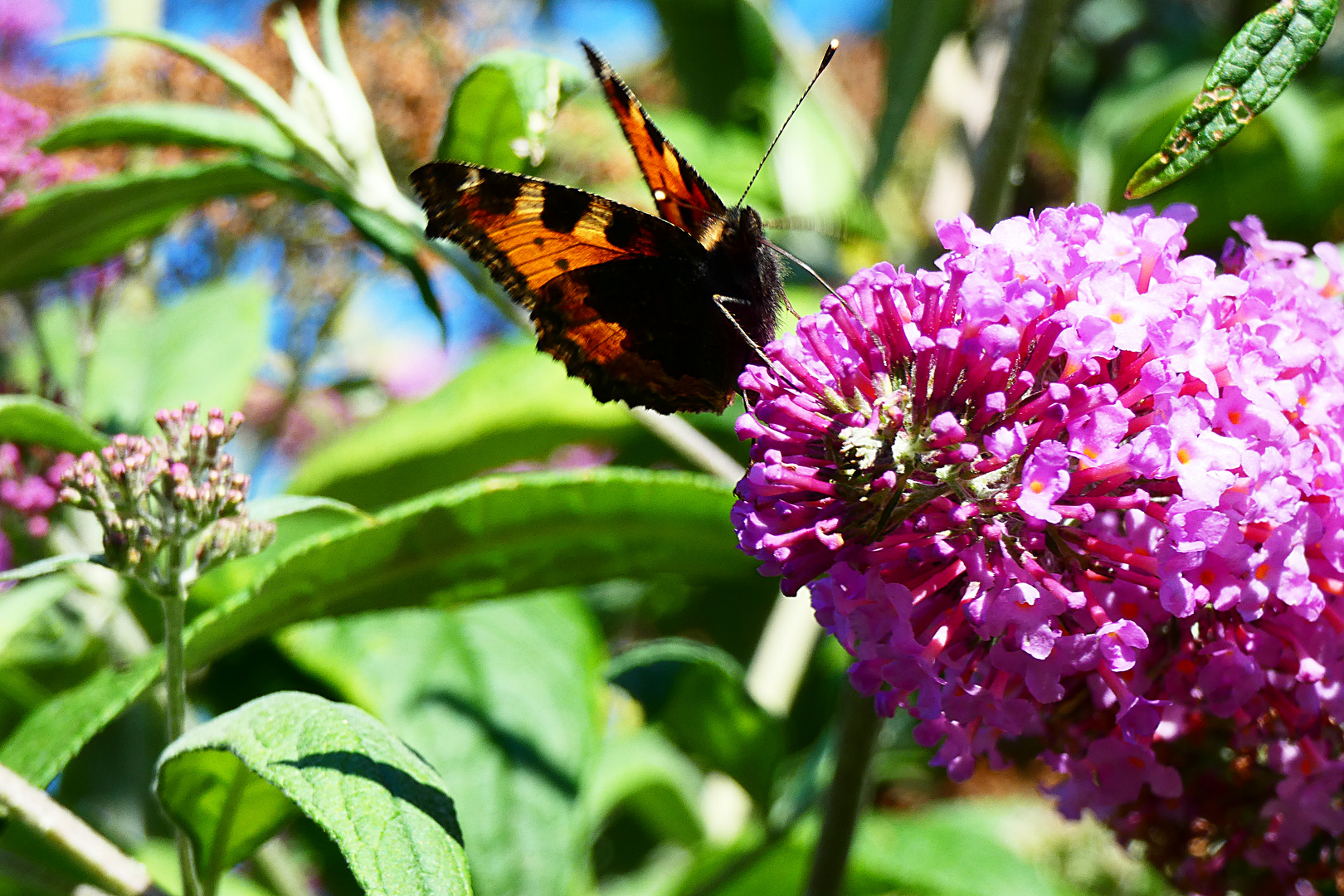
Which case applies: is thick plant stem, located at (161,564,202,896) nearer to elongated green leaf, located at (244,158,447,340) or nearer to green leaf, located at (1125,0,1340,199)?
elongated green leaf, located at (244,158,447,340)

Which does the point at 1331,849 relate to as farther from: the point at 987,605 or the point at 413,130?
the point at 413,130

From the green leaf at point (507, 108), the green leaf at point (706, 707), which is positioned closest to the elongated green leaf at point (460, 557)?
the green leaf at point (706, 707)

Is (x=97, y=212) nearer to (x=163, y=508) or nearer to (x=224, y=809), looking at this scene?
(x=163, y=508)

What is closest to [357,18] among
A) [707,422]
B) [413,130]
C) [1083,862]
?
[413,130]

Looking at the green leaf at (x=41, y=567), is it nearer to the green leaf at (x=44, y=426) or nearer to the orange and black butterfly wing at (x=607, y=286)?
the green leaf at (x=44, y=426)

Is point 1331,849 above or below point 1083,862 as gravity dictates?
above

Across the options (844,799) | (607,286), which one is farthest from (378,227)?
(844,799)

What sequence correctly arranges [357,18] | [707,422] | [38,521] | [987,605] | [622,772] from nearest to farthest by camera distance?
[987,605]
[38,521]
[707,422]
[622,772]
[357,18]

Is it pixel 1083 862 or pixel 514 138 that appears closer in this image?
pixel 514 138
